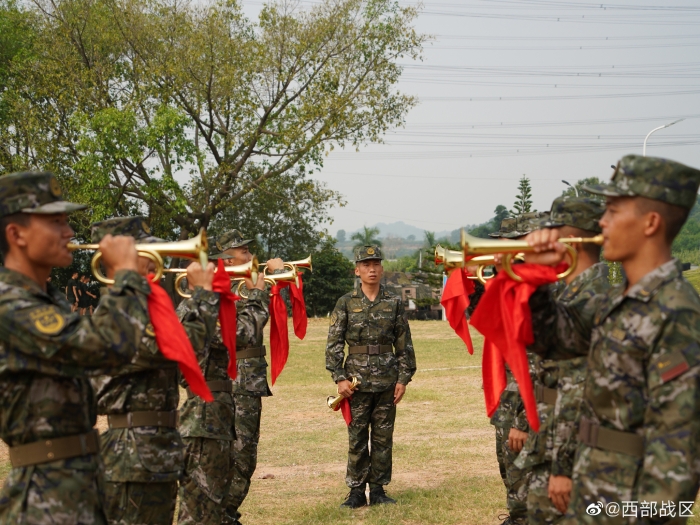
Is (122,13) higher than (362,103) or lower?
higher

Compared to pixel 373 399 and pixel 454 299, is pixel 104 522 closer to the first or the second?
pixel 454 299

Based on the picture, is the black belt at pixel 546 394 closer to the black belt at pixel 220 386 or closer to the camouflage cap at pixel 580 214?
the camouflage cap at pixel 580 214

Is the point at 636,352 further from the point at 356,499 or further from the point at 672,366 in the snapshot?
the point at 356,499

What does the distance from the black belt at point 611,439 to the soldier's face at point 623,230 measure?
0.78 metres

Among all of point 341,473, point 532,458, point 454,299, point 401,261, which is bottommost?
point 401,261

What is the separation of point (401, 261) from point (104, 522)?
12068 cm

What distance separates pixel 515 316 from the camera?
415 cm

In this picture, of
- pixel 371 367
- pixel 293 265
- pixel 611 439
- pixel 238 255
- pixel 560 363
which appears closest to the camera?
pixel 611 439

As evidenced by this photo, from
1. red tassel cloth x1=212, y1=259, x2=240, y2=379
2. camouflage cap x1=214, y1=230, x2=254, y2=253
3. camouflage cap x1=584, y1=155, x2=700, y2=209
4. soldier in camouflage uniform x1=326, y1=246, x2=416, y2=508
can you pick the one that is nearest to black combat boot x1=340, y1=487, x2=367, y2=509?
soldier in camouflage uniform x1=326, y1=246, x2=416, y2=508

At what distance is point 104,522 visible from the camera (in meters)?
4.09

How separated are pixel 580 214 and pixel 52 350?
329 centimetres

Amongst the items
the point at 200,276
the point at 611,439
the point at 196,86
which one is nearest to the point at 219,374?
the point at 200,276

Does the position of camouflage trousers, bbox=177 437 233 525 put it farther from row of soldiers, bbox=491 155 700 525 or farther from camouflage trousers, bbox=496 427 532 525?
row of soldiers, bbox=491 155 700 525

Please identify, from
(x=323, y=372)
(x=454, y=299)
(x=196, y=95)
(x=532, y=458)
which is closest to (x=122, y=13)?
(x=196, y=95)
